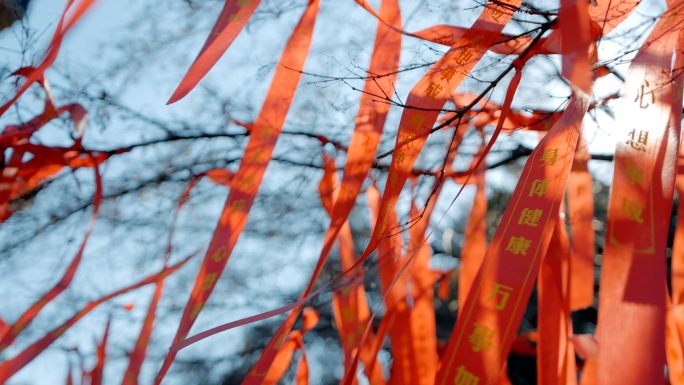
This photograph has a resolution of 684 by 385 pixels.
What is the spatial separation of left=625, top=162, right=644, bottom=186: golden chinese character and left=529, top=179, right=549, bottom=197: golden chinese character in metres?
0.20

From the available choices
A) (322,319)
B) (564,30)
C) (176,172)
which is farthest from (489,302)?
(322,319)

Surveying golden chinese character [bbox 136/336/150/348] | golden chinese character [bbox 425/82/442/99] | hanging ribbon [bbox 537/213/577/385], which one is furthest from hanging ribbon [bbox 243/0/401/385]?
hanging ribbon [bbox 537/213/577/385]

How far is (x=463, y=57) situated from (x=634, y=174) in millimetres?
690

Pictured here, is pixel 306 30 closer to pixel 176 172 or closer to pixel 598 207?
pixel 176 172

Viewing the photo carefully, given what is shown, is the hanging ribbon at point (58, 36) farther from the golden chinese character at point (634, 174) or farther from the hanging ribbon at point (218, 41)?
the golden chinese character at point (634, 174)

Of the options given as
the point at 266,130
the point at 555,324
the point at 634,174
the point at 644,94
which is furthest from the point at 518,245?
the point at 266,130

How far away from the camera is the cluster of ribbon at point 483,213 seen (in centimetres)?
127

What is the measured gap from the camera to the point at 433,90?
1.87 meters

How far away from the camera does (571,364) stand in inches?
75.2

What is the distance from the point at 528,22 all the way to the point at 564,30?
610mm

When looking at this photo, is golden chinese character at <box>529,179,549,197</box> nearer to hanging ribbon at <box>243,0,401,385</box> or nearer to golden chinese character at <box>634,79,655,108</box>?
golden chinese character at <box>634,79,655,108</box>

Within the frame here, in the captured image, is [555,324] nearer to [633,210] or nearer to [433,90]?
[633,210]

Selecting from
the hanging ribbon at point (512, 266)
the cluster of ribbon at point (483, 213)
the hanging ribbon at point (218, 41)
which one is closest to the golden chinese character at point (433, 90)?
the cluster of ribbon at point (483, 213)

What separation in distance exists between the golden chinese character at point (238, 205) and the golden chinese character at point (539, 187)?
1087 millimetres
